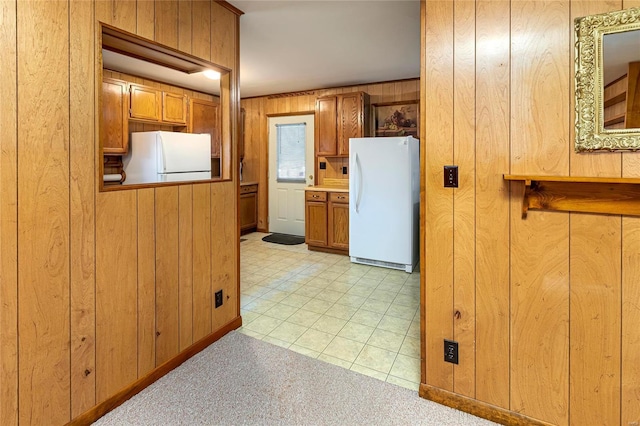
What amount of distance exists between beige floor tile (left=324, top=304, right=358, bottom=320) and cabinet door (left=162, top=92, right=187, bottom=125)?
3390 mm

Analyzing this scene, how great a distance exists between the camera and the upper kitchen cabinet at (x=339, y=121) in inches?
188

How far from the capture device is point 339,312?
293 centimetres

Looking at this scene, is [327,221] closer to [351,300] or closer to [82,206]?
[351,300]

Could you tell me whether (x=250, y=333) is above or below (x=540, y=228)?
below

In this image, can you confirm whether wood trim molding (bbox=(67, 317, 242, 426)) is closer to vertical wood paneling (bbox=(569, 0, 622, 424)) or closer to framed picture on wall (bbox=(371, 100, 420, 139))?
vertical wood paneling (bbox=(569, 0, 622, 424))

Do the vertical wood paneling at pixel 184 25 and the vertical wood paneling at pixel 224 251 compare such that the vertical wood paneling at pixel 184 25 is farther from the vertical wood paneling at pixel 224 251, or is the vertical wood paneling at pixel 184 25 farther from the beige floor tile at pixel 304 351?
the beige floor tile at pixel 304 351

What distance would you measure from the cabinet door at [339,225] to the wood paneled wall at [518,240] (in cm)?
291

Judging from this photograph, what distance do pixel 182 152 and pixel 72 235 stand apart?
271cm

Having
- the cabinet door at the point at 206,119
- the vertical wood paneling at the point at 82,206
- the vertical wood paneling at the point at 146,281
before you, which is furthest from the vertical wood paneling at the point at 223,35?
the cabinet door at the point at 206,119

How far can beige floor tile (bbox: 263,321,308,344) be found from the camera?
8.16 ft

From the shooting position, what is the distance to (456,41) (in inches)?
64.8

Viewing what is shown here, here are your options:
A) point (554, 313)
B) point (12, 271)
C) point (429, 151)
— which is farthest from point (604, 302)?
point (12, 271)

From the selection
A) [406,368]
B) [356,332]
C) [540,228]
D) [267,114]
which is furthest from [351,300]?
[267,114]

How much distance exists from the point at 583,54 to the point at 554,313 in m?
1.08
